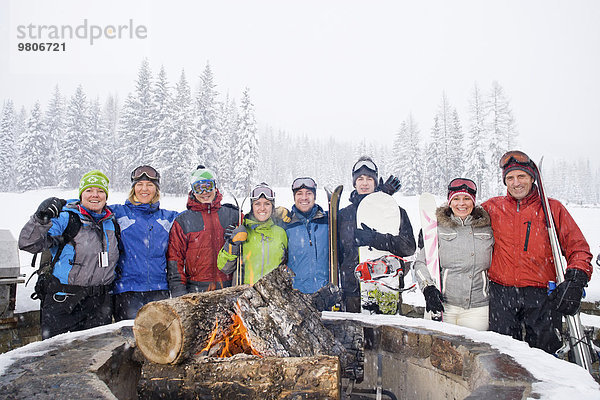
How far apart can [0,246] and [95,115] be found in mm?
43508

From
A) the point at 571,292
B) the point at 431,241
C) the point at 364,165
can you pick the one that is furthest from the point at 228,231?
the point at 571,292

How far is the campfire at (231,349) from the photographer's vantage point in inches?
83.4

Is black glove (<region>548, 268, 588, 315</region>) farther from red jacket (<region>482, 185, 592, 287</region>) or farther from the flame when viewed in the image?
the flame

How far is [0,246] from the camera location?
5.24 metres

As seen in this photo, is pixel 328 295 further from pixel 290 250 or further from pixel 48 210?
pixel 48 210

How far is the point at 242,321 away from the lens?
2.50 meters

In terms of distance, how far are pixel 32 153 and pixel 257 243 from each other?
42876 mm

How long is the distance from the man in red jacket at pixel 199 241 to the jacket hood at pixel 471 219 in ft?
7.65

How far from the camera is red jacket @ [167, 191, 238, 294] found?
13.3ft

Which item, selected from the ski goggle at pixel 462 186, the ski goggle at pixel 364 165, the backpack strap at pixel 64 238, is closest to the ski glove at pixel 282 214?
the ski goggle at pixel 364 165

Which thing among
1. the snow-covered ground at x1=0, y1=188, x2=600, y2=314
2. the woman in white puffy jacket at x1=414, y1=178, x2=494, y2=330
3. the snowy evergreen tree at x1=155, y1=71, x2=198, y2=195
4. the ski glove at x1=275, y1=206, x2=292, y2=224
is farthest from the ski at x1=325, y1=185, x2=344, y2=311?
the snowy evergreen tree at x1=155, y1=71, x2=198, y2=195

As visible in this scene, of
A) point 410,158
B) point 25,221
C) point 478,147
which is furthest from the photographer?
point 410,158

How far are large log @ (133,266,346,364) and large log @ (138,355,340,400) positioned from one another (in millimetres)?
105

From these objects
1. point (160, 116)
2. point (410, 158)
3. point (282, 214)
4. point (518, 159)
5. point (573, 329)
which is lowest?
point (573, 329)
